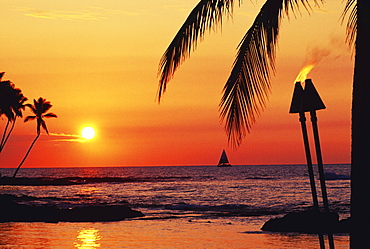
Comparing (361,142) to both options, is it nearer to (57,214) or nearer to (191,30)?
(191,30)

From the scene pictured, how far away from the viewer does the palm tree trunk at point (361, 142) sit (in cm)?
638

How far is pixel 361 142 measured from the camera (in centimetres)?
645

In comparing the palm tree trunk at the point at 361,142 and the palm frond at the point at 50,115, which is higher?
the palm frond at the point at 50,115

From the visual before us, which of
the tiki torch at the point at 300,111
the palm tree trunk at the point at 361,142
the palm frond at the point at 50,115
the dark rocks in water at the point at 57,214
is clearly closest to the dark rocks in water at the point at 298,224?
the dark rocks in water at the point at 57,214

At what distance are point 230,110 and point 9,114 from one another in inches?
2151

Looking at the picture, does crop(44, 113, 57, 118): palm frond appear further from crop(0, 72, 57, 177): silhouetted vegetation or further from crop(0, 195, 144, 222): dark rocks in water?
crop(0, 195, 144, 222): dark rocks in water

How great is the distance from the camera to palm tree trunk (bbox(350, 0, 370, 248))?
6.38m

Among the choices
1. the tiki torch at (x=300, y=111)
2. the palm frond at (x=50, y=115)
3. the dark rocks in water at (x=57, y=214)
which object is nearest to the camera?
the tiki torch at (x=300, y=111)

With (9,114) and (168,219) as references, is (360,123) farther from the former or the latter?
(9,114)

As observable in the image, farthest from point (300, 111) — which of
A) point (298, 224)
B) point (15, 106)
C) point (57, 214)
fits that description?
point (15, 106)

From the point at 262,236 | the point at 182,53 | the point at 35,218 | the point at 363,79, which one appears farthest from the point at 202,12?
the point at 35,218

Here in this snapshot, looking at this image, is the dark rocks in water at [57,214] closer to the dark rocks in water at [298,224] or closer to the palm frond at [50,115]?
the dark rocks in water at [298,224]

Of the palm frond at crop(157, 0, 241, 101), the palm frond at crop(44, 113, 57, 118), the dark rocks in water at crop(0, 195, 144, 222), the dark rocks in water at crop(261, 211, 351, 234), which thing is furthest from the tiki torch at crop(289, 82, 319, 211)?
the palm frond at crop(44, 113, 57, 118)

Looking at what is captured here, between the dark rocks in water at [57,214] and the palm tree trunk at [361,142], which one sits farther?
the dark rocks in water at [57,214]
